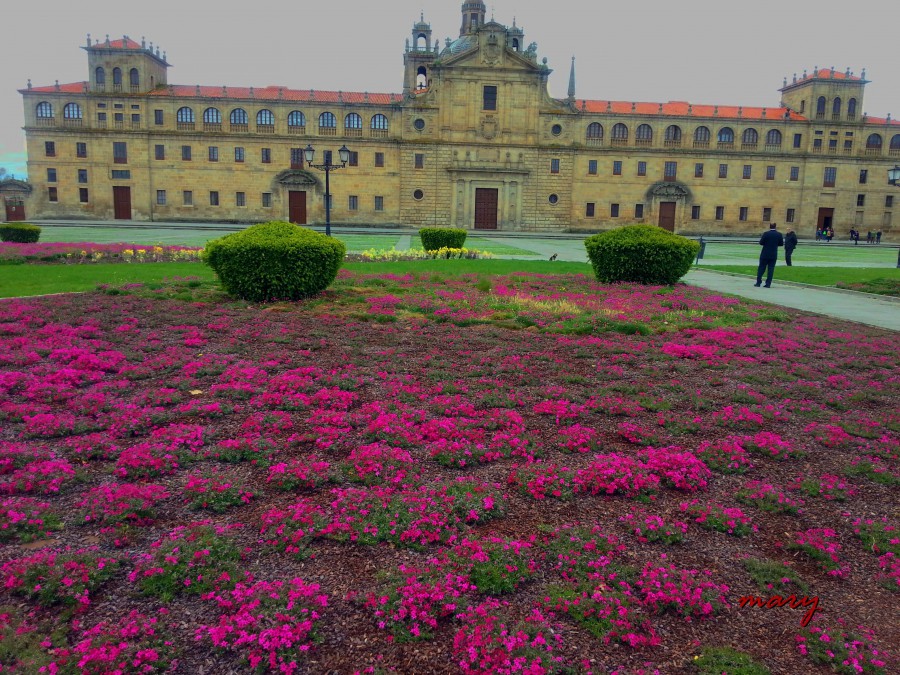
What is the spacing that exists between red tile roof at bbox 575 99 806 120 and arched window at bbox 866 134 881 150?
6.52m

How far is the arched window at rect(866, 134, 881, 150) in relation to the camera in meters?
57.7

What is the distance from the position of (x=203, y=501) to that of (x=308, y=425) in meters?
1.46

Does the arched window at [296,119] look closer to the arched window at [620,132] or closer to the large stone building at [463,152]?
the large stone building at [463,152]

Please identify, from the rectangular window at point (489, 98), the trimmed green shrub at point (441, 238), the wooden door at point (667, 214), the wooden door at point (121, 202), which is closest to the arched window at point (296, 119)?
the wooden door at point (121, 202)

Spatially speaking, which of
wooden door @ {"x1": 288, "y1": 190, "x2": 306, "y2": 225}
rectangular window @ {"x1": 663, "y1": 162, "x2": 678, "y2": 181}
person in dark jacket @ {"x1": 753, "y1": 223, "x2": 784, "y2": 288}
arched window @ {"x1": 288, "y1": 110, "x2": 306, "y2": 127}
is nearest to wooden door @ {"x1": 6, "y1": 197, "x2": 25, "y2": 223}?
wooden door @ {"x1": 288, "y1": 190, "x2": 306, "y2": 225}

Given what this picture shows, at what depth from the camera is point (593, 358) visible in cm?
800

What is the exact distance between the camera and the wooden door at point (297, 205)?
54688 mm

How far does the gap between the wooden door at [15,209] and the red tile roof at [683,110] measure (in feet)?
164

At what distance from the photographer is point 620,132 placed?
56.2 meters

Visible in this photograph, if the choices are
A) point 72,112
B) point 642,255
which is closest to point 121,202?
point 72,112

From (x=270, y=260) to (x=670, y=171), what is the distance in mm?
54117

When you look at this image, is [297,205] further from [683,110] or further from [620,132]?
[683,110]

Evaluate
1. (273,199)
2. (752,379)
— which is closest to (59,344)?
(752,379)

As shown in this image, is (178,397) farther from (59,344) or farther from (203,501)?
(59,344)
